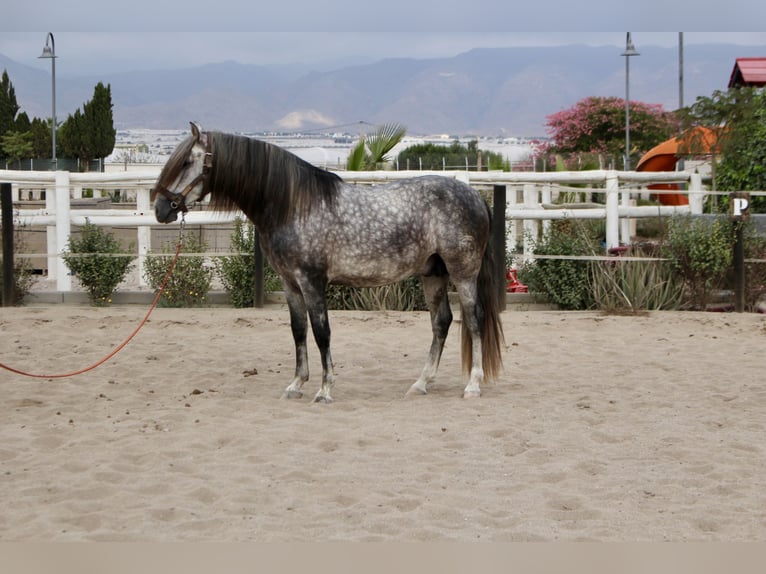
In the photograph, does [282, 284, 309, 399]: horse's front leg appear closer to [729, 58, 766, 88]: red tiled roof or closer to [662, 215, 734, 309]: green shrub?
[662, 215, 734, 309]: green shrub

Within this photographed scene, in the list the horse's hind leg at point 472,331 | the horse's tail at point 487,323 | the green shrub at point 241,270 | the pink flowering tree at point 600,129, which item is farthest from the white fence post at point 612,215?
the pink flowering tree at point 600,129

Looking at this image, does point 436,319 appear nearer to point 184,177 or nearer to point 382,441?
point 382,441

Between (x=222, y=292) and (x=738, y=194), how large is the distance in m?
5.35

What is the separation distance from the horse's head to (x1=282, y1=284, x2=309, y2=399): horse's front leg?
0.83m

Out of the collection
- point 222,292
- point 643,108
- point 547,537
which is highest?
point 643,108

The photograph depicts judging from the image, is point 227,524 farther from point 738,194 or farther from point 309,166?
point 738,194

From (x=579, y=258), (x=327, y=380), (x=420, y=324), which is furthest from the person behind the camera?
(x=579, y=258)

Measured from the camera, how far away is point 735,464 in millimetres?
4387

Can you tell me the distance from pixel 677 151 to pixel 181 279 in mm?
7714

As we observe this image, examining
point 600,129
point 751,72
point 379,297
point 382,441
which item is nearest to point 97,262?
point 379,297

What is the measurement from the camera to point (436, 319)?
243 inches

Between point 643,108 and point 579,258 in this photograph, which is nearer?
point 579,258

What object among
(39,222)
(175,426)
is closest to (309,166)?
(175,426)

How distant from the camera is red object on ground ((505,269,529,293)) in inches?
401
